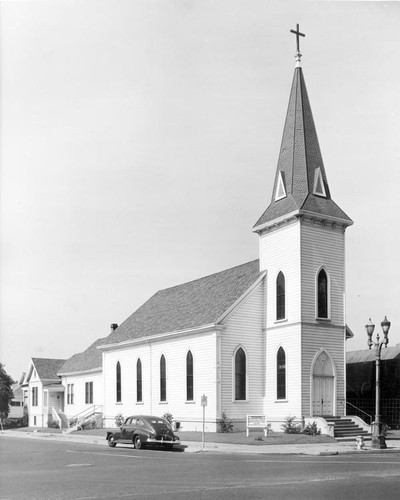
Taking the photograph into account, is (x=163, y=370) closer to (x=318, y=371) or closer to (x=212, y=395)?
(x=212, y=395)

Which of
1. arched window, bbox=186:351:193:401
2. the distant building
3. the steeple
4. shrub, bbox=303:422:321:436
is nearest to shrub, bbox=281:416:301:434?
shrub, bbox=303:422:321:436

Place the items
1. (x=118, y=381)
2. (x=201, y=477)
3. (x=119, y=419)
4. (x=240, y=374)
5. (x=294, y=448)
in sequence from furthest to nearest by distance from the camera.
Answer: (x=118, y=381) < (x=119, y=419) < (x=240, y=374) < (x=294, y=448) < (x=201, y=477)

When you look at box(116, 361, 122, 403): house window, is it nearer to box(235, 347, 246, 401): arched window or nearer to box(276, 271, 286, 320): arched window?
box(235, 347, 246, 401): arched window

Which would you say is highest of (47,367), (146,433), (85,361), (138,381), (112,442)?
(85,361)

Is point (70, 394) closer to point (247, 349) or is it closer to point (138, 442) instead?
point (247, 349)

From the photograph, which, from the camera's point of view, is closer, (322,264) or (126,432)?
(126,432)

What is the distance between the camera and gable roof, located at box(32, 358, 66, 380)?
233ft

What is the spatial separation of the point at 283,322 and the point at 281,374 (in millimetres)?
2771

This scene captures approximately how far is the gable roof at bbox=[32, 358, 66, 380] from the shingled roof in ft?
124

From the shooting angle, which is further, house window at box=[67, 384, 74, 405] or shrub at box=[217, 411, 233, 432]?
house window at box=[67, 384, 74, 405]

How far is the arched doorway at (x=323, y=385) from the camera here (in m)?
37.1

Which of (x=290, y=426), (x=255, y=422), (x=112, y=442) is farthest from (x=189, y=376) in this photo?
(x=112, y=442)

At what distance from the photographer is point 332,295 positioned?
38.5 metres

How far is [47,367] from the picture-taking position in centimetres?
7269
